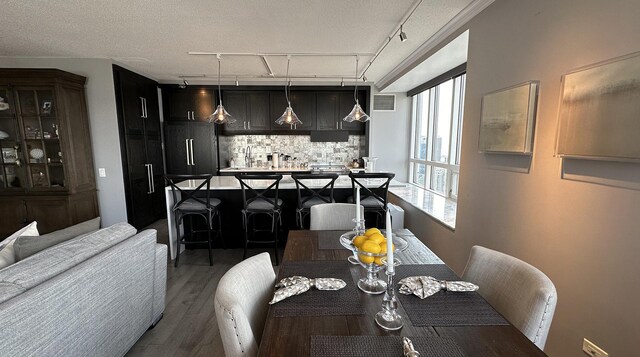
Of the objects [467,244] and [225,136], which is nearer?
[467,244]

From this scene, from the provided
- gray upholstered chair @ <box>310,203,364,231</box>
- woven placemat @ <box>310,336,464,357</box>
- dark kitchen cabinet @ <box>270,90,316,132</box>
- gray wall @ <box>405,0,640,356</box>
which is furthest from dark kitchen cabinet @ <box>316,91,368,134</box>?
woven placemat @ <box>310,336,464,357</box>

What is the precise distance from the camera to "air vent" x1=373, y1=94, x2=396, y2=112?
5.23m

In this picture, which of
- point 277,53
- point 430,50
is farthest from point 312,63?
point 430,50

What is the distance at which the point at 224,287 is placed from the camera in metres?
0.92

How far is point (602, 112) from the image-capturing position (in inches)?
49.2

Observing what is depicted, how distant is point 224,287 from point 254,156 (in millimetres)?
4951

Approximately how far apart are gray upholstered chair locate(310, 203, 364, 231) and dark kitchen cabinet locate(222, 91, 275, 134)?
3604 mm

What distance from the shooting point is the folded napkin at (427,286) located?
109cm

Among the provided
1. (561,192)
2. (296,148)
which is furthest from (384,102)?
(561,192)

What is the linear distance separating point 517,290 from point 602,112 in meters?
0.92

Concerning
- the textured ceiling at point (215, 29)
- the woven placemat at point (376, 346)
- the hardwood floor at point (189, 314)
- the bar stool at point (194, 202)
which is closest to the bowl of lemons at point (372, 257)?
the woven placemat at point (376, 346)

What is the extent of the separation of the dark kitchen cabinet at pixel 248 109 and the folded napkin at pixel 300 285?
4.57 m

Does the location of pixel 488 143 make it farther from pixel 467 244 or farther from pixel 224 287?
pixel 224 287

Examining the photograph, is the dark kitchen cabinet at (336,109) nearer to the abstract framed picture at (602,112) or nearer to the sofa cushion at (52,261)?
the abstract framed picture at (602,112)
